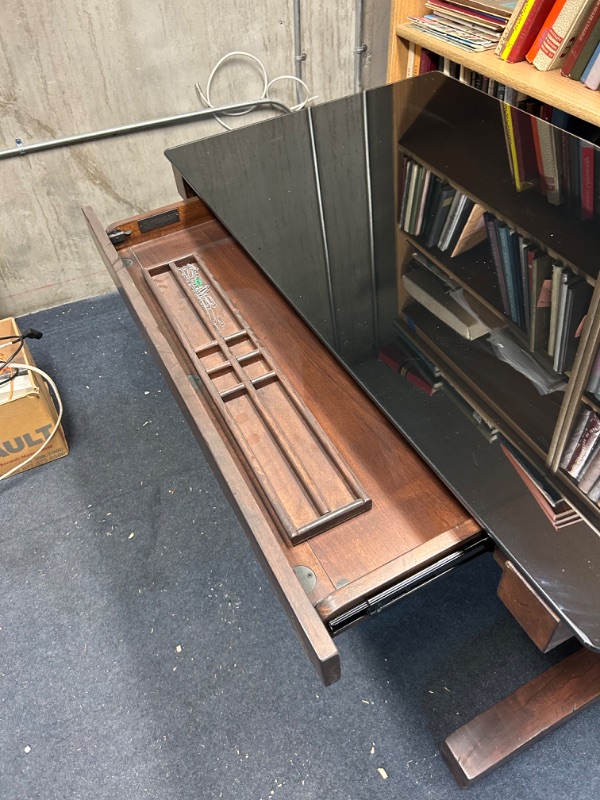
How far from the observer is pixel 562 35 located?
1.25 metres

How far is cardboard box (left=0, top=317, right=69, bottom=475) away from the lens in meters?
1.28

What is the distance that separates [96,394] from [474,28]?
137cm

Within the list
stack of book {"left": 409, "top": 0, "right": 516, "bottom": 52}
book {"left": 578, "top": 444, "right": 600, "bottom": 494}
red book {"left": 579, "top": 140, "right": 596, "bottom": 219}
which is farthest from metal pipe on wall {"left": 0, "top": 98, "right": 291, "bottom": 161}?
book {"left": 578, "top": 444, "right": 600, "bottom": 494}

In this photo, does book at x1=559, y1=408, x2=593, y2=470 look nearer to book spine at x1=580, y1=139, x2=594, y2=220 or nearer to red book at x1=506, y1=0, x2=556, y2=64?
book spine at x1=580, y1=139, x2=594, y2=220

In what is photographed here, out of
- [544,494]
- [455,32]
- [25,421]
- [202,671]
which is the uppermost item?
[455,32]

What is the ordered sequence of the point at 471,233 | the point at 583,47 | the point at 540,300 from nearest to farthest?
the point at 540,300, the point at 471,233, the point at 583,47

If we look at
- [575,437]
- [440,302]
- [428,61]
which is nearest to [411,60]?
[428,61]

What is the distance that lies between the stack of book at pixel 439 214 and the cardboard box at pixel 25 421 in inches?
34.8

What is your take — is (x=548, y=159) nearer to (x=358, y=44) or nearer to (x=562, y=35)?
(x=562, y=35)

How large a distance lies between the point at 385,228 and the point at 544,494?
1.91 ft

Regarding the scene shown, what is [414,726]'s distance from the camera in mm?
975

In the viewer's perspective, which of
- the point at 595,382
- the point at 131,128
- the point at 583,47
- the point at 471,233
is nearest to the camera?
the point at 595,382

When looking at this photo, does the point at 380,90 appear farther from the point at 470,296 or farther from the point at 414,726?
the point at 414,726

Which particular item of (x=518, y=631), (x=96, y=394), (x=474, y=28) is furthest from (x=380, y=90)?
(x=518, y=631)
